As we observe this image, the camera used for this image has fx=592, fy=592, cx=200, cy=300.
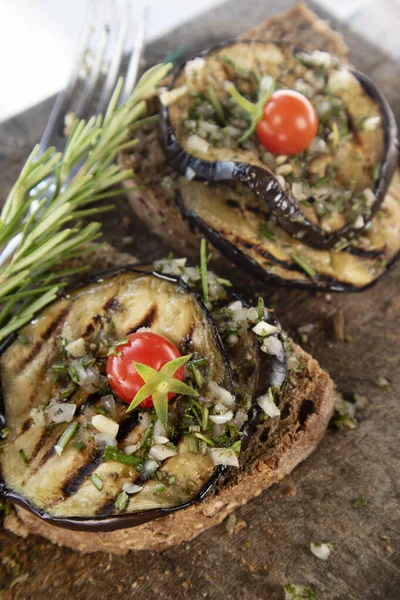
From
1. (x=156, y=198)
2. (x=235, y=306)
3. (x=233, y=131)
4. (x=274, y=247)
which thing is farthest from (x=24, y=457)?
(x=233, y=131)

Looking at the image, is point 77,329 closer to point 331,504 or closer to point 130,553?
point 130,553

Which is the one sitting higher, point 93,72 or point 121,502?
point 93,72

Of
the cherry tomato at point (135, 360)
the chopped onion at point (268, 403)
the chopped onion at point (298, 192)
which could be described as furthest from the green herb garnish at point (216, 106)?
the chopped onion at point (268, 403)

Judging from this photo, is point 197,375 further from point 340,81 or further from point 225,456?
point 340,81

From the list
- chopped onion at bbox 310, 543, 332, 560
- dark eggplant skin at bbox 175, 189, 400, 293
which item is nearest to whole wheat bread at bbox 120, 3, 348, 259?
dark eggplant skin at bbox 175, 189, 400, 293

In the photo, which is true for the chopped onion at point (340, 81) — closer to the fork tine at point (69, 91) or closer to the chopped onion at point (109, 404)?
the fork tine at point (69, 91)

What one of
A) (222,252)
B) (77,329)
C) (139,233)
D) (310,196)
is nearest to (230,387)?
(77,329)

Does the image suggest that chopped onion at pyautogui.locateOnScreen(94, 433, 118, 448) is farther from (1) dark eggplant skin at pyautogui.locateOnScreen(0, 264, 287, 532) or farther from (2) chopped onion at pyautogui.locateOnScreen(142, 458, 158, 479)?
(1) dark eggplant skin at pyautogui.locateOnScreen(0, 264, 287, 532)
